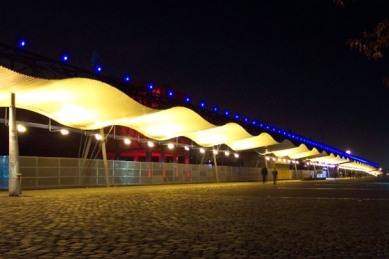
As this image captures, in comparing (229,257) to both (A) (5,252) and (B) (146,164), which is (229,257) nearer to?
(A) (5,252)

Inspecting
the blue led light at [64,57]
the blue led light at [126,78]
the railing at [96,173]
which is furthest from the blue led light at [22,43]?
the blue led light at [126,78]

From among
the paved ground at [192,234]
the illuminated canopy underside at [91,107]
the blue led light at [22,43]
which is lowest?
the paved ground at [192,234]

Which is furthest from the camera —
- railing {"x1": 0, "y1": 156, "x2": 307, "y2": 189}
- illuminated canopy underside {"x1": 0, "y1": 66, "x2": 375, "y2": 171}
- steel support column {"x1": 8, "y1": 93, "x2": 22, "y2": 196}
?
railing {"x1": 0, "y1": 156, "x2": 307, "y2": 189}

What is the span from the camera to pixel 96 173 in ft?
112

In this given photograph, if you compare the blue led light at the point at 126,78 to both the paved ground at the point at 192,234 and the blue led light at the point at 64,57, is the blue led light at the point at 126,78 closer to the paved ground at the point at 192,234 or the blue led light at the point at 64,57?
the blue led light at the point at 64,57

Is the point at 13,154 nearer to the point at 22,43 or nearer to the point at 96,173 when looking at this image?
the point at 22,43

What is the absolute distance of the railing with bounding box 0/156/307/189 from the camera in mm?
28062

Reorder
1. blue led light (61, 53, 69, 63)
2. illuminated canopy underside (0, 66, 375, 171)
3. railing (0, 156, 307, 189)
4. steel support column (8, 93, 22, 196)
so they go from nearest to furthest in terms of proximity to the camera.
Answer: illuminated canopy underside (0, 66, 375, 171) → steel support column (8, 93, 22, 196) → railing (0, 156, 307, 189) → blue led light (61, 53, 69, 63)

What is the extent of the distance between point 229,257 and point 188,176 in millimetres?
40234

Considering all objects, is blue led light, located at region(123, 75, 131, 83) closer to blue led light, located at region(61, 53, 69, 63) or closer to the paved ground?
blue led light, located at region(61, 53, 69, 63)

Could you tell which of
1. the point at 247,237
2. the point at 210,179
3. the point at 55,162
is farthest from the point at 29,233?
the point at 210,179

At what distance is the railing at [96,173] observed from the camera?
28.1m

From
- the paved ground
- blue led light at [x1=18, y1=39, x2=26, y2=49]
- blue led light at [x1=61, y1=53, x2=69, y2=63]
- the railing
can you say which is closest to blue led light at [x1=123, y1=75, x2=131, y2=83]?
the railing

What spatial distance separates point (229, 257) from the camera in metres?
6.39
